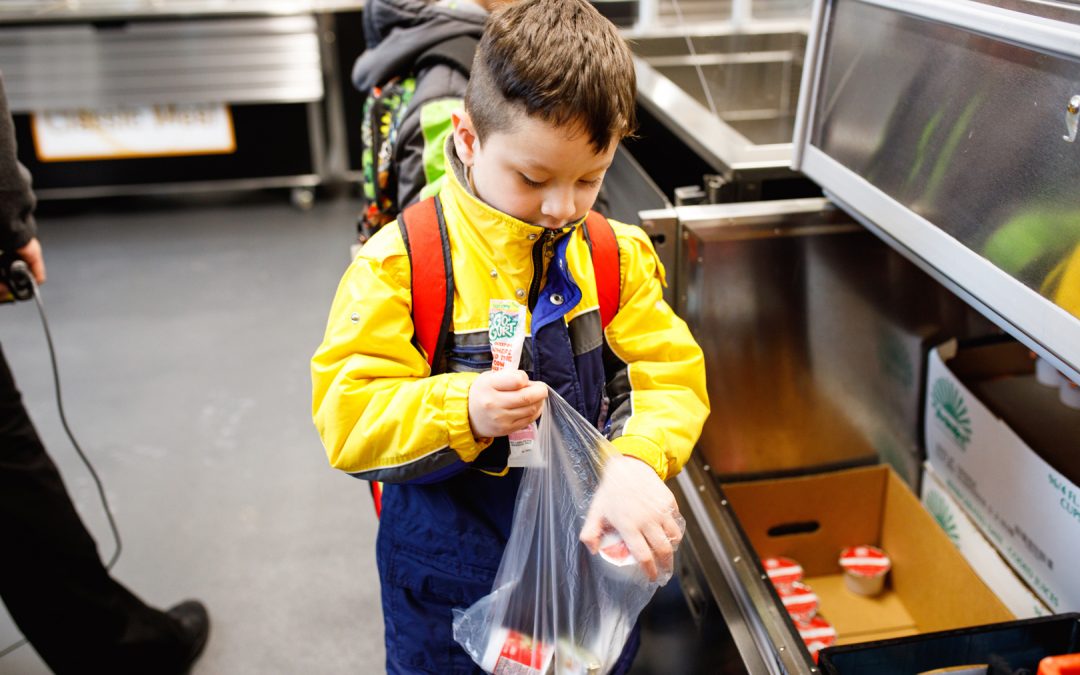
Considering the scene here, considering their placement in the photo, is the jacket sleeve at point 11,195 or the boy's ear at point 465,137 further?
the jacket sleeve at point 11,195

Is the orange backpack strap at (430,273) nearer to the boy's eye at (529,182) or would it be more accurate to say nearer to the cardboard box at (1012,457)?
the boy's eye at (529,182)

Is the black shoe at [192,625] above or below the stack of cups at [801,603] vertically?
below

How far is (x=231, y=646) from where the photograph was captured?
1.99 m

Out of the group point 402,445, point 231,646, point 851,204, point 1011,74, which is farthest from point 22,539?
point 1011,74

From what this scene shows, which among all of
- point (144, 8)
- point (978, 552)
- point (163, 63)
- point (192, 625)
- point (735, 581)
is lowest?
point (192, 625)

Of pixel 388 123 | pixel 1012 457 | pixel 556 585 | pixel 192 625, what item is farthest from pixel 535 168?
pixel 192 625

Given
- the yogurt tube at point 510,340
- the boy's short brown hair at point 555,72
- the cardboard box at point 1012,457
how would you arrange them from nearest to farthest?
the boy's short brown hair at point 555,72 < the yogurt tube at point 510,340 < the cardboard box at point 1012,457

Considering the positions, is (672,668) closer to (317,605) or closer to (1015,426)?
(1015,426)

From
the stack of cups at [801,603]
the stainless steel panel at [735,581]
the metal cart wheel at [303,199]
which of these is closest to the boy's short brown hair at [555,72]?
the stainless steel panel at [735,581]

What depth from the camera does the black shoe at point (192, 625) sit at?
192 cm

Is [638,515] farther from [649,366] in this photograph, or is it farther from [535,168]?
[535,168]

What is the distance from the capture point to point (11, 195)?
1496mm

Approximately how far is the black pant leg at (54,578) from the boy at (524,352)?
0.79 m

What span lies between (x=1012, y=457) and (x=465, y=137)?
39.4 inches
